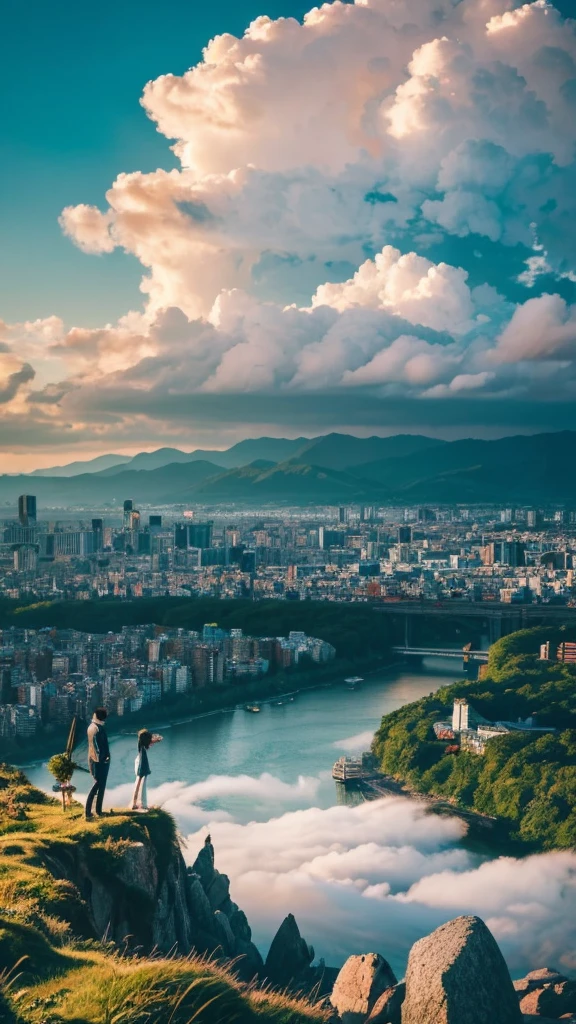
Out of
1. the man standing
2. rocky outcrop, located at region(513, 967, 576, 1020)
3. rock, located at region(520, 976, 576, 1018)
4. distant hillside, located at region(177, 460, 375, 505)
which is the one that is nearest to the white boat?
rocky outcrop, located at region(513, 967, 576, 1020)

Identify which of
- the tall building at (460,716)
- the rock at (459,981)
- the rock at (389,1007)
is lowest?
the tall building at (460,716)

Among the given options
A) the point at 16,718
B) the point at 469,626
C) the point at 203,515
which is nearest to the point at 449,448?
the point at 203,515

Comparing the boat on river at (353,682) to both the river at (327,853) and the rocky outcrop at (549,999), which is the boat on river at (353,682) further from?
the rocky outcrop at (549,999)

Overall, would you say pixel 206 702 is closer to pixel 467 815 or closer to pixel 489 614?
pixel 467 815

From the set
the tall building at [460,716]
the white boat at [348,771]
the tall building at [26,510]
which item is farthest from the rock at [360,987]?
the tall building at [26,510]

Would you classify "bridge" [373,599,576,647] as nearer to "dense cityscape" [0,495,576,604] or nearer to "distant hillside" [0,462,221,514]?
"dense cityscape" [0,495,576,604]

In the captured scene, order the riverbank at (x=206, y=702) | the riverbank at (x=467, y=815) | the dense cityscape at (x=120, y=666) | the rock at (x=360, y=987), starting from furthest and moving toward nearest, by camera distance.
Answer: the dense cityscape at (x=120, y=666)
the riverbank at (x=206, y=702)
the riverbank at (x=467, y=815)
the rock at (x=360, y=987)
